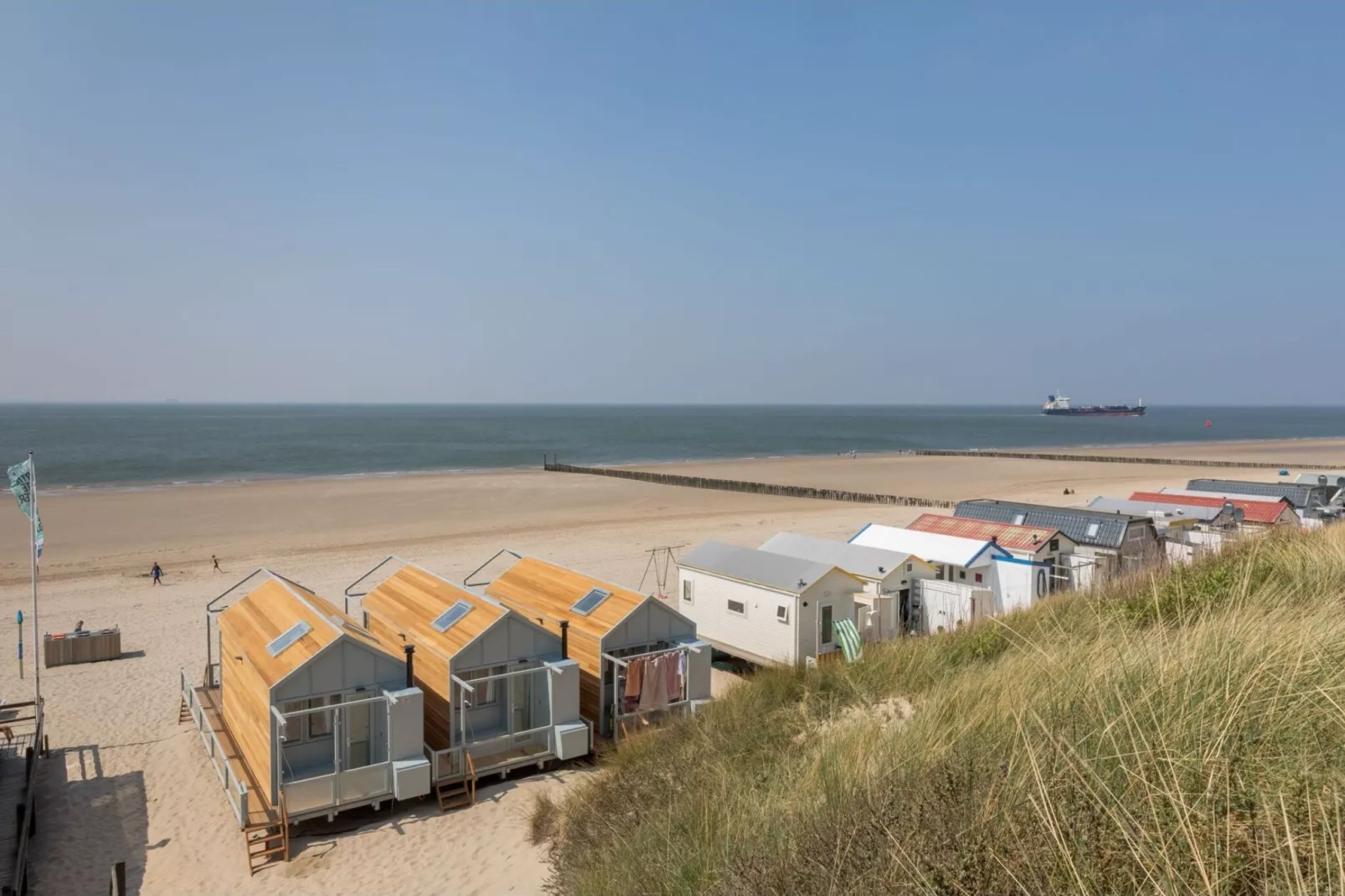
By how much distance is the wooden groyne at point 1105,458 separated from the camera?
76.4 m

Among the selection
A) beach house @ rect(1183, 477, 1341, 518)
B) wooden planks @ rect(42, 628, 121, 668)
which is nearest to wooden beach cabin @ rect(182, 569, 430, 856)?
wooden planks @ rect(42, 628, 121, 668)

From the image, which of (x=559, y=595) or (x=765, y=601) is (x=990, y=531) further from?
(x=559, y=595)

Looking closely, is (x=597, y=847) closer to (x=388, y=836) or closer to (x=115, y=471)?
(x=388, y=836)

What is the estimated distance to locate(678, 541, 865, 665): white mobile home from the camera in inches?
728

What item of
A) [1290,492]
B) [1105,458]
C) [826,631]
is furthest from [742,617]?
[1105,458]

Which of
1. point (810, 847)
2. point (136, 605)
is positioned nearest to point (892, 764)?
point (810, 847)

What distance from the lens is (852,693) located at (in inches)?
354

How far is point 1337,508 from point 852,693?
29.5 m

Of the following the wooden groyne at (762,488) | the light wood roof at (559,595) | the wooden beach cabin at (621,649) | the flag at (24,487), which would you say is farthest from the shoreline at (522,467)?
the wooden beach cabin at (621,649)

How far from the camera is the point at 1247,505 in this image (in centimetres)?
2698

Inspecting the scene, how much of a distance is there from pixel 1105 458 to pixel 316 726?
299ft

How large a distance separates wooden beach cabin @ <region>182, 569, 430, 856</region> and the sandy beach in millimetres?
543

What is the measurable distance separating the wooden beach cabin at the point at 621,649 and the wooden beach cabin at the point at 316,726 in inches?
128

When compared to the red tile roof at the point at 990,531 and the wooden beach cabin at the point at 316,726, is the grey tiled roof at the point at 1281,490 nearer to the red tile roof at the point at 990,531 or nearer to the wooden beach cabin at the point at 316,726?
the red tile roof at the point at 990,531
